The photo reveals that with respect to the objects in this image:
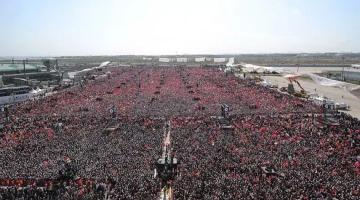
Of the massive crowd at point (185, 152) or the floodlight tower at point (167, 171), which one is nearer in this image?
the massive crowd at point (185, 152)

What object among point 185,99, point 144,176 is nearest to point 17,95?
point 185,99

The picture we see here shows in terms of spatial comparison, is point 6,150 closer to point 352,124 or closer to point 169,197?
point 169,197

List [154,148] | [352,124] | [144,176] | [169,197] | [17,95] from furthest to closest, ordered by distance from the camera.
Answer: [17,95]
[352,124]
[154,148]
[144,176]
[169,197]

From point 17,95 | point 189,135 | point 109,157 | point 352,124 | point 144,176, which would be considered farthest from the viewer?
point 17,95

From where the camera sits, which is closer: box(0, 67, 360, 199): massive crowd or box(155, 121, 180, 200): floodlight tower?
box(0, 67, 360, 199): massive crowd

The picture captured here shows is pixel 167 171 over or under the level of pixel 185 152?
under

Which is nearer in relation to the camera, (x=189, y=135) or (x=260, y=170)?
(x=260, y=170)

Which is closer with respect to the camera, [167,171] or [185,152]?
[167,171]

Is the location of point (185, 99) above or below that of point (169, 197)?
above
